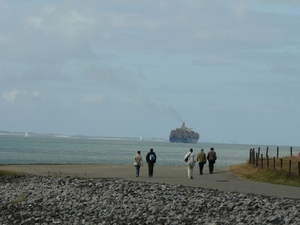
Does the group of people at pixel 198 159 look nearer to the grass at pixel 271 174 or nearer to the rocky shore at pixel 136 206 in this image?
the grass at pixel 271 174

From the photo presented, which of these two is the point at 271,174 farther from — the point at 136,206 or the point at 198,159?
the point at 136,206

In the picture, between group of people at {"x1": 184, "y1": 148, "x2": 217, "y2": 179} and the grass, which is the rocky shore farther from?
the grass

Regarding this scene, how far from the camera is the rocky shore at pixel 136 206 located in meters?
18.3

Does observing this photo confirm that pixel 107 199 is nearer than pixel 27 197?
Yes

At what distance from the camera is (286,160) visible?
1667 inches

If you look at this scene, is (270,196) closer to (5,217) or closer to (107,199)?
(107,199)

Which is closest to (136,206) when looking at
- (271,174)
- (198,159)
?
(271,174)

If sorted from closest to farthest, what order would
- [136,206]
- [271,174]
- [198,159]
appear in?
[136,206] < [271,174] < [198,159]

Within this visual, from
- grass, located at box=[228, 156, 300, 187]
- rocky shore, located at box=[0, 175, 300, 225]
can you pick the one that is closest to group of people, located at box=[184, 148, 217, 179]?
grass, located at box=[228, 156, 300, 187]

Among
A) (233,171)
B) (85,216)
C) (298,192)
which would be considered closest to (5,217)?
(85,216)

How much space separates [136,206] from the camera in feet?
69.7

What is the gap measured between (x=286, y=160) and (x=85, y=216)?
Answer: 24.8 m

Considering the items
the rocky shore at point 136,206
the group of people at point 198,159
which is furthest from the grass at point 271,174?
the rocky shore at point 136,206

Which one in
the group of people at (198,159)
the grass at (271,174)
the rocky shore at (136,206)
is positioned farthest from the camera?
the group of people at (198,159)
